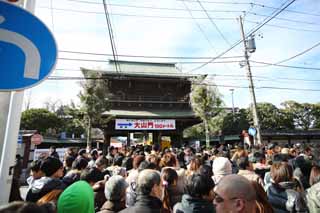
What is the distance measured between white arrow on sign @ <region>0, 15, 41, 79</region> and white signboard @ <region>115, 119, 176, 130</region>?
13619 millimetres

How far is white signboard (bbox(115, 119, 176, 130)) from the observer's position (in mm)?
14930

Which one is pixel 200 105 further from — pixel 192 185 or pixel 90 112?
pixel 192 185

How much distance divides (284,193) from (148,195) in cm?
162

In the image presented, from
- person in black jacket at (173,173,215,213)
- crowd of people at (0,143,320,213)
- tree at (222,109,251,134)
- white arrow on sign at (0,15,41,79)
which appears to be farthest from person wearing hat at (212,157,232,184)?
tree at (222,109,251,134)

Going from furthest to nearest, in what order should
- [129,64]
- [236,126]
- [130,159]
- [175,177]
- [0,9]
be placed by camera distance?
[236,126] → [129,64] → [130,159] → [175,177] → [0,9]

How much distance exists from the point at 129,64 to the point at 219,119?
11054mm

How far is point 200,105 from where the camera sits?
15250mm

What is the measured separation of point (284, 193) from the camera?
100.0 inches

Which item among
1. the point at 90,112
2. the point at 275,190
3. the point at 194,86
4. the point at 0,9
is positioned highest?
the point at 194,86

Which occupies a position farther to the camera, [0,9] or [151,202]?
[151,202]

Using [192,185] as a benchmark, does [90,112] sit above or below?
above

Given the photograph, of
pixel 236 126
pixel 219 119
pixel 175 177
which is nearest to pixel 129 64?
pixel 219 119

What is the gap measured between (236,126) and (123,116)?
20.9 meters

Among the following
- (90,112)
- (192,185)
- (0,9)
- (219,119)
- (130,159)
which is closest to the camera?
(0,9)
